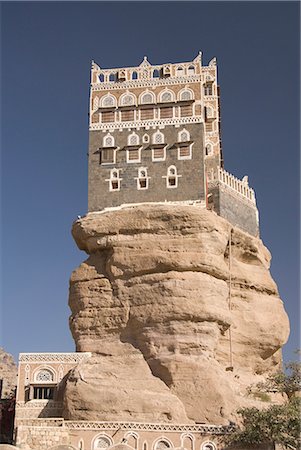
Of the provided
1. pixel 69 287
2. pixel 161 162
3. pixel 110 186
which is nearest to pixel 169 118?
pixel 161 162

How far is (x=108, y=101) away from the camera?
3719 cm

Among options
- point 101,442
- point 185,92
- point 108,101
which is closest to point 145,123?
point 108,101

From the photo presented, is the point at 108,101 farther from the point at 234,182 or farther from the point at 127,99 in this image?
the point at 234,182

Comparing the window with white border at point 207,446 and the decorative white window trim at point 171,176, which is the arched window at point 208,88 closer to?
the decorative white window trim at point 171,176

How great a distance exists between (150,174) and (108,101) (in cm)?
533

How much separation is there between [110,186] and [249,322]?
33.7 feet

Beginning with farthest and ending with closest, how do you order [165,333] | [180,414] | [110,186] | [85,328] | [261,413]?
[110,186]
[85,328]
[165,333]
[180,414]
[261,413]

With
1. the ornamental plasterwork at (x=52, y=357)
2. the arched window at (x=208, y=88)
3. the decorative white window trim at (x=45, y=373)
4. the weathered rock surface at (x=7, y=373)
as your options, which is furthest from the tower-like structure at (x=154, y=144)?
the weathered rock surface at (x=7, y=373)

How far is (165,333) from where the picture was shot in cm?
2988

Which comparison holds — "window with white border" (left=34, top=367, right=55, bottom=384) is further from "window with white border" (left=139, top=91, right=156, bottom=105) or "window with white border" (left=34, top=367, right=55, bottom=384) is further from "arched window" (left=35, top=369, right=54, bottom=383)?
"window with white border" (left=139, top=91, right=156, bottom=105)

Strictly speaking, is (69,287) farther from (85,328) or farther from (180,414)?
(180,414)

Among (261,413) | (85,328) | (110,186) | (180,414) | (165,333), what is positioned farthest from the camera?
(110,186)

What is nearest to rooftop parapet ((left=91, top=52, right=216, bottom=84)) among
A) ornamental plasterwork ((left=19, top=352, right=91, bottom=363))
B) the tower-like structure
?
the tower-like structure

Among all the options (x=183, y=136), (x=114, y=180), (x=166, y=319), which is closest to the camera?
(x=166, y=319)
